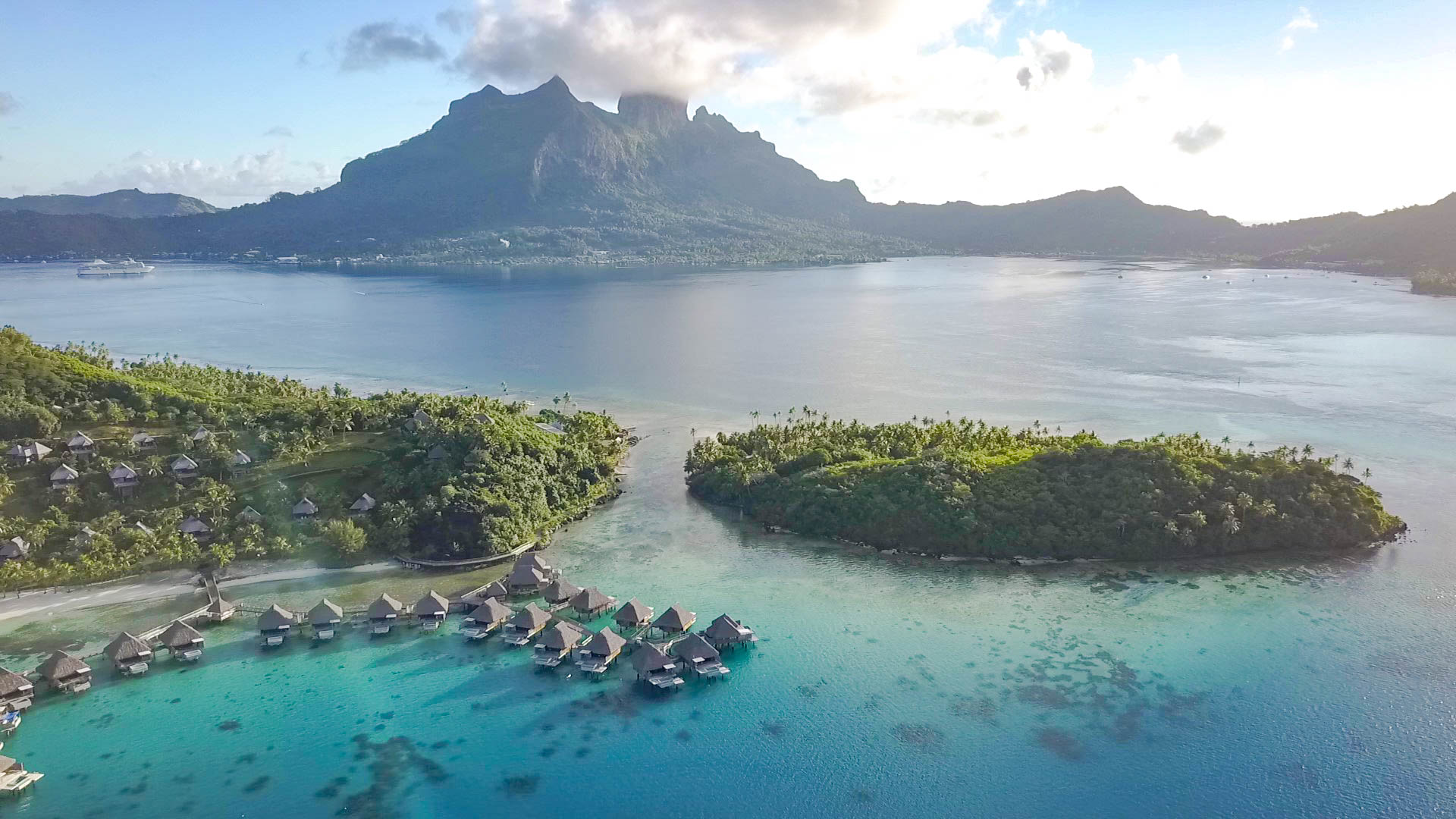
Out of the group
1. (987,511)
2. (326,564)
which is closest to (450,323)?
(326,564)

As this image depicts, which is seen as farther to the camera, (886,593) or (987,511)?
(987,511)

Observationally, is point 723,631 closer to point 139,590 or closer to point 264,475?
point 139,590

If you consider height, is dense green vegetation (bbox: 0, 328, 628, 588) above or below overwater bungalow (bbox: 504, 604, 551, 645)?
above

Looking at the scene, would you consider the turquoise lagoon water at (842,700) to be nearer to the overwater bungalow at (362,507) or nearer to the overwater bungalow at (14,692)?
the overwater bungalow at (14,692)

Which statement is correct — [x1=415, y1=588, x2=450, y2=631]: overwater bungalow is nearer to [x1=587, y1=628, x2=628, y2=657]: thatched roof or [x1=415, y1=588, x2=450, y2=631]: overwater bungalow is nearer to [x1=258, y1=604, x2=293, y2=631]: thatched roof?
[x1=258, y1=604, x2=293, y2=631]: thatched roof

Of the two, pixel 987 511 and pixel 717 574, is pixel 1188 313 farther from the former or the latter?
pixel 717 574

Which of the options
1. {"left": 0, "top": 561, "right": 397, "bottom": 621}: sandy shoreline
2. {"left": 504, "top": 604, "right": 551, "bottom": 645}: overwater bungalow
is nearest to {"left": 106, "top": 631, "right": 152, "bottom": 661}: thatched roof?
{"left": 0, "top": 561, "right": 397, "bottom": 621}: sandy shoreline

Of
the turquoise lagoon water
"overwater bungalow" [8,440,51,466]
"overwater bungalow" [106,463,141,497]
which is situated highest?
"overwater bungalow" [8,440,51,466]
